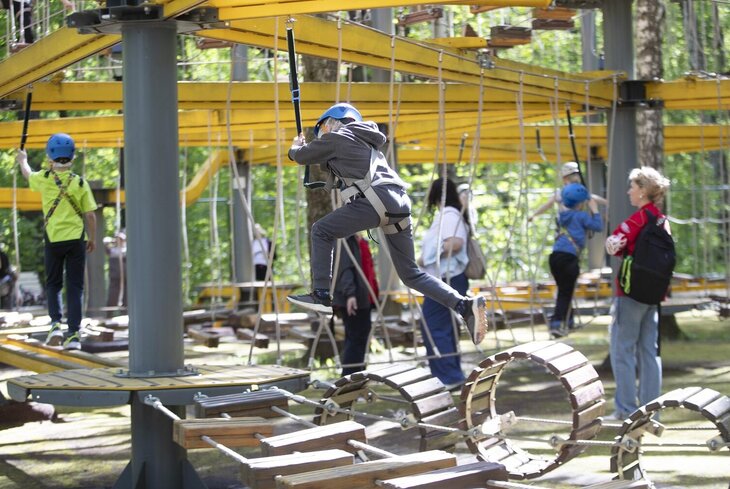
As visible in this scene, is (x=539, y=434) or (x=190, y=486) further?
(x=539, y=434)

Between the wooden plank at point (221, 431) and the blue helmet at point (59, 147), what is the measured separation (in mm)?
3372

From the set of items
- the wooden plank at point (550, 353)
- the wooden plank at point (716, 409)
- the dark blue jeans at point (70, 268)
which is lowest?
the wooden plank at point (716, 409)

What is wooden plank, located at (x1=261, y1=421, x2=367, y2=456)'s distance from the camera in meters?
5.23

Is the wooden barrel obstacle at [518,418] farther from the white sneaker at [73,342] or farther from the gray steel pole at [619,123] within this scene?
the gray steel pole at [619,123]

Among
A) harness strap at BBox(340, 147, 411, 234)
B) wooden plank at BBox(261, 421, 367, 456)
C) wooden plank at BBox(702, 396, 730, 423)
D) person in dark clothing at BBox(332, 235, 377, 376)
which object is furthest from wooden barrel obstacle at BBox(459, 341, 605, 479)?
person in dark clothing at BBox(332, 235, 377, 376)

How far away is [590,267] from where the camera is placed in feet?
63.6

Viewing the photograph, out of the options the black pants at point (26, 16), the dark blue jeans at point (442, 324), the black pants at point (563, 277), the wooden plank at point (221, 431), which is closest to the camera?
the wooden plank at point (221, 431)

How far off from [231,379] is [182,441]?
0.86 m

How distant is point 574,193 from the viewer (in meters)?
11.0

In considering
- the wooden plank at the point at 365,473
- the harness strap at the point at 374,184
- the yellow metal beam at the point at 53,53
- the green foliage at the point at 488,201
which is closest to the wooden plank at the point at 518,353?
the harness strap at the point at 374,184

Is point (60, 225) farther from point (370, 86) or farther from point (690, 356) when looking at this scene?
point (690, 356)

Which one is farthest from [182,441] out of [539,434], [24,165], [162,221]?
[24,165]

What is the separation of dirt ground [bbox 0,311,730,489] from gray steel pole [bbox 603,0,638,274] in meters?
1.44

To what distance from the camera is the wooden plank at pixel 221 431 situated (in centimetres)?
557
